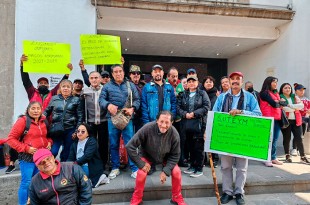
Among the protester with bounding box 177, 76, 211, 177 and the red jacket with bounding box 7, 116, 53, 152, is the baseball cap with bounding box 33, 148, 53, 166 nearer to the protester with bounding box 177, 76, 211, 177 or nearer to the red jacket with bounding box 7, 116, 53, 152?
the red jacket with bounding box 7, 116, 53, 152

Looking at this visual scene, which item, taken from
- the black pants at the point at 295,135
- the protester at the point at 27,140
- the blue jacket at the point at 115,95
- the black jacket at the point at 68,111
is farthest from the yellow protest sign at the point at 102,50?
the black pants at the point at 295,135

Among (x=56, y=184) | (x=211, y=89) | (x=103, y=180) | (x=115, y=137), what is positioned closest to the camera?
(x=56, y=184)

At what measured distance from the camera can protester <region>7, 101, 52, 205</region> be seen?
3.37 m

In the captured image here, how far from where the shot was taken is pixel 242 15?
6.99m

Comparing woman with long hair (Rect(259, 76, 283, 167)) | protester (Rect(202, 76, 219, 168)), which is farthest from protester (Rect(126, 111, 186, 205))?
woman with long hair (Rect(259, 76, 283, 167))

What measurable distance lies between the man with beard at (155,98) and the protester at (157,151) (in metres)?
0.73

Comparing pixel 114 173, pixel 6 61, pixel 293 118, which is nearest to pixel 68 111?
pixel 114 173

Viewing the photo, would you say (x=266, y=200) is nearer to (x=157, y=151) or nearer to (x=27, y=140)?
(x=157, y=151)

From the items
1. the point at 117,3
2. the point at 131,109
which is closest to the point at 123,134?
the point at 131,109

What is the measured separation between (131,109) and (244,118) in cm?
182

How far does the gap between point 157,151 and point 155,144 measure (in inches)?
4.7

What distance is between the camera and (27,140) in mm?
3453

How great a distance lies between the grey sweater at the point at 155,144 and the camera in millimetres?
3473

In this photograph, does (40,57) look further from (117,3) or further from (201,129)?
(201,129)
